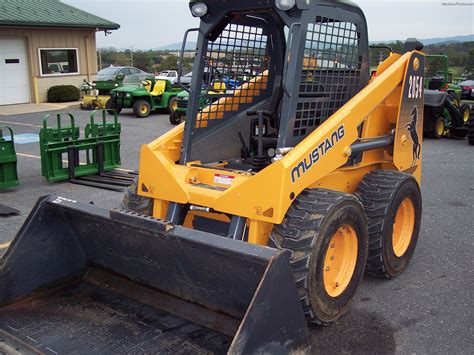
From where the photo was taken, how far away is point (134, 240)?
3693mm

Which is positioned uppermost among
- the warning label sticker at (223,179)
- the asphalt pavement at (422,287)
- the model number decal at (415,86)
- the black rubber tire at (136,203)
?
the model number decal at (415,86)

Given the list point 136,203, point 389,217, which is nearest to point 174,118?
point 136,203

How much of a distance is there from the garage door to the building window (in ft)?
2.56

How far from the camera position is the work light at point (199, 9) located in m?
4.13

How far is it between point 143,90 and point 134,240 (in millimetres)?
14702

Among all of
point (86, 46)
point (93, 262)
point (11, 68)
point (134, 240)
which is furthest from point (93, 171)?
point (86, 46)

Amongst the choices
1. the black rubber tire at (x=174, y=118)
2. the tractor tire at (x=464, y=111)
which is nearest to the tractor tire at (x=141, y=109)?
the black rubber tire at (x=174, y=118)

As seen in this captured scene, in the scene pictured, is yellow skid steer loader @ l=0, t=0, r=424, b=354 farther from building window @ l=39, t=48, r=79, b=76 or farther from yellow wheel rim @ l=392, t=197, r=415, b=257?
building window @ l=39, t=48, r=79, b=76

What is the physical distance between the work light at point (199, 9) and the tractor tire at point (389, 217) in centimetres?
199

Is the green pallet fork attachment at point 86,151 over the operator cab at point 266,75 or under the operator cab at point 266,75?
under

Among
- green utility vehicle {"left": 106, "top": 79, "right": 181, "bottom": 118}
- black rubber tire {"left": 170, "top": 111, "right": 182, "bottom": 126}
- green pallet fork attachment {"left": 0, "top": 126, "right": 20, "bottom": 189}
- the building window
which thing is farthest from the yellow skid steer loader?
the building window

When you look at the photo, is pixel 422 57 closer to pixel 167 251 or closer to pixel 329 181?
pixel 329 181

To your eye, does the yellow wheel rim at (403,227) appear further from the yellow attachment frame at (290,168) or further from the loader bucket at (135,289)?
the loader bucket at (135,289)

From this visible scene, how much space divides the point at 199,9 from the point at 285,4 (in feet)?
2.58
